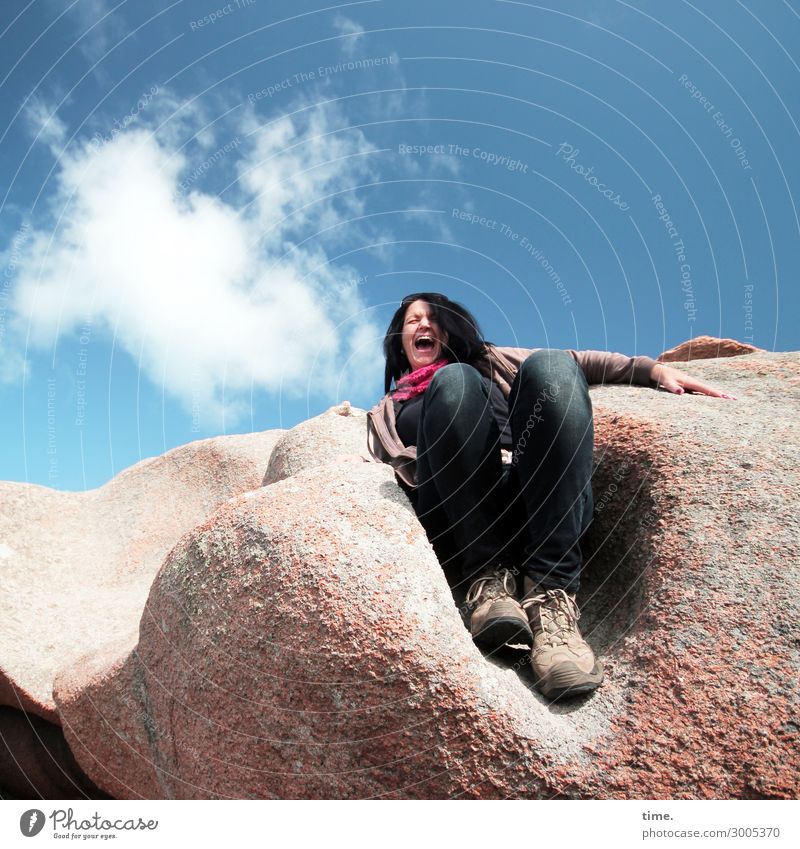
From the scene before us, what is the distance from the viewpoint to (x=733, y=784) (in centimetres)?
246

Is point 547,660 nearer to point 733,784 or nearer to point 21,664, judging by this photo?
point 733,784

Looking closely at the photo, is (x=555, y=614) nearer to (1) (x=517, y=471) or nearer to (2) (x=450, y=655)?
(2) (x=450, y=655)

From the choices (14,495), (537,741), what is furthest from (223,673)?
(14,495)

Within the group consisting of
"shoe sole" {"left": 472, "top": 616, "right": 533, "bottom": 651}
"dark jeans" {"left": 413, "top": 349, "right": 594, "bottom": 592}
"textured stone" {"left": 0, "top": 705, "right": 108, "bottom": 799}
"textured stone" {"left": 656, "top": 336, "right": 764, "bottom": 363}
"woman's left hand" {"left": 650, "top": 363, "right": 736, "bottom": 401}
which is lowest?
"textured stone" {"left": 0, "top": 705, "right": 108, "bottom": 799}

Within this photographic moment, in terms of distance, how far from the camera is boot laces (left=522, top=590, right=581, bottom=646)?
2990 mm

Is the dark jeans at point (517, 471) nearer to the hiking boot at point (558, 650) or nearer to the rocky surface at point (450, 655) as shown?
the hiking boot at point (558, 650)

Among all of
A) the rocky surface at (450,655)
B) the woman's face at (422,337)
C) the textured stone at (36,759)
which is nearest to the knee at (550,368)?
the rocky surface at (450,655)

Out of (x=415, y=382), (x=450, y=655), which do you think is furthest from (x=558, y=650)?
(x=415, y=382)

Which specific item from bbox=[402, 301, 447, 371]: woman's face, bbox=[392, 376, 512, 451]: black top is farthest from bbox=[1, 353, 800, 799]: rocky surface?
bbox=[402, 301, 447, 371]: woman's face

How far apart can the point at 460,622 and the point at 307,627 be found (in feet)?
2.27

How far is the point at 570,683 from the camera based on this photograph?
2859 millimetres

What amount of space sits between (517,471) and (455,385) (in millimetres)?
582

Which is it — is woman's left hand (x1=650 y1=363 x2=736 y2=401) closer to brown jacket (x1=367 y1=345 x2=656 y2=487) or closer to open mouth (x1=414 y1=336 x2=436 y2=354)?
brown jacket (x1=367 y1=345 x2=656 y2=487)

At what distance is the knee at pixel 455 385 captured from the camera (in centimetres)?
339
